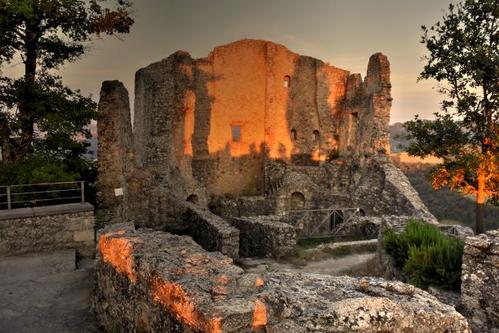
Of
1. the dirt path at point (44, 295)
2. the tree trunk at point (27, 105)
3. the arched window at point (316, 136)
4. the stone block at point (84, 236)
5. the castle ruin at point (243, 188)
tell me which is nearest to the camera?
the castle ruin at point (243, 188)

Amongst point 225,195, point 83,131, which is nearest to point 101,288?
point 83,131

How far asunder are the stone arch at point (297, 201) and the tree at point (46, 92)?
1357 cm

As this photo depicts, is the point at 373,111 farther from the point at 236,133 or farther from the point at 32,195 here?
the point at 32,195

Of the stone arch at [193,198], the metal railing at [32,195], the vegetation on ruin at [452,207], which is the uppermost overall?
the metal railing at [32,195]

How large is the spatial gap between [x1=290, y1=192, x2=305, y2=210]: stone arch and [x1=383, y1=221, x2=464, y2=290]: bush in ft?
48.9

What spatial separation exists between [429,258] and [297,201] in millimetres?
16602

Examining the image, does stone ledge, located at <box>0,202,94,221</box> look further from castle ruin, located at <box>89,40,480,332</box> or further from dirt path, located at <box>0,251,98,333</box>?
castle ruin, located at <box>89,40,480,332</box>

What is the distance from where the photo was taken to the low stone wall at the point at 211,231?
13.1 m

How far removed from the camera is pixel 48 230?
992 centimetres

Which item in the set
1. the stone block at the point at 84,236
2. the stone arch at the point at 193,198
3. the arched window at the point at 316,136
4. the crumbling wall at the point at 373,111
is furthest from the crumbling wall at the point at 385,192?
the stone block at the point at 84,236

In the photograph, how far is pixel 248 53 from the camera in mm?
24016

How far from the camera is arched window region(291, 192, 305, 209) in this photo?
23922 mm

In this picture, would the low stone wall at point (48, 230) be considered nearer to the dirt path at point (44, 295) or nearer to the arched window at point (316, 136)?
the dirt path at point (44, 295)

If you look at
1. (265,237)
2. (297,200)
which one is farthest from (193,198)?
(265,237)
